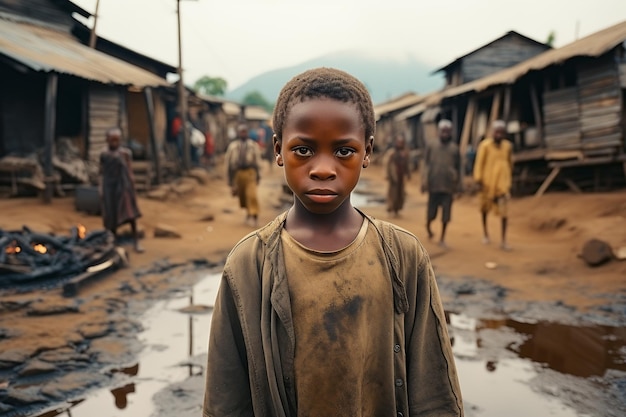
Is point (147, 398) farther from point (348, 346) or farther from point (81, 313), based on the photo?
point (348, 346)

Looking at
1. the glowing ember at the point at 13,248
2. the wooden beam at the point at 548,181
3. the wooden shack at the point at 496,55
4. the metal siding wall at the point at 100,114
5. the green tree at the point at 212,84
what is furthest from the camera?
the green tree at the point at 212,84

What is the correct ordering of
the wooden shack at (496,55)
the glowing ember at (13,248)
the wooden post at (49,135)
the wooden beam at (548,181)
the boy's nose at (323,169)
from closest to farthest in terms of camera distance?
the boy's nose at (323,169)
the glowing ember at (13,248)
the wooden post at (49,135)
the wooden beam at (548,181)
the wooden shack at (496,55)

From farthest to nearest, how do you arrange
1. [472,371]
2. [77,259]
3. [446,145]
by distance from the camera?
[446,145] → [77,259] → [472,371]

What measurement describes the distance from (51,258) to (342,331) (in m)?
5.64

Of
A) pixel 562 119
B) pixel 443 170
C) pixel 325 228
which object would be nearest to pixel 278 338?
pixel 325 228

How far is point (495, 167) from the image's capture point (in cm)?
748

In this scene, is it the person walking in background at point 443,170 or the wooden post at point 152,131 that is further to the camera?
the wooden post at point 152,131

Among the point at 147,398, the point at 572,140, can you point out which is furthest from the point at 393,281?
the point at 572,140

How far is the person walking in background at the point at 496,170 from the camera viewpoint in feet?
24.3

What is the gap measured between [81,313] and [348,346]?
A: 13.7ft

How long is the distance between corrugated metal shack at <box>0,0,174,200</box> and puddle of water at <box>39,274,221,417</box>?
649 centimetres

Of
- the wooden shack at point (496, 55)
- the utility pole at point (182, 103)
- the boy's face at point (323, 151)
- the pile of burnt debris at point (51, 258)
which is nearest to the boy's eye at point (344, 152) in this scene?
the boy's face at point (323, 151)

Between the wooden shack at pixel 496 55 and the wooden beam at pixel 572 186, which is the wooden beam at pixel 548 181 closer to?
the wooden beam at pixel 572 186

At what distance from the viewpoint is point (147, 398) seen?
3203 mm
